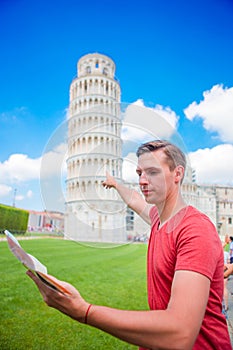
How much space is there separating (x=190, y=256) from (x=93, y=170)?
4.74 ft

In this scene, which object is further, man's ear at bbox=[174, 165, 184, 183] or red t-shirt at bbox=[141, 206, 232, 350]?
man's ear at bbox=[174, 165, 184, 183]

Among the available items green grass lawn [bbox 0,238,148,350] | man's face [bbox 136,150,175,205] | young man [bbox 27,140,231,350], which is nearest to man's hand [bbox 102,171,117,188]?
green grass lawn [bbox 0,238,148,350]

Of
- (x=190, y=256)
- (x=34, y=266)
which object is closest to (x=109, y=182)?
(x=190, y=256)

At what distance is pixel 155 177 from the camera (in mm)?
1431

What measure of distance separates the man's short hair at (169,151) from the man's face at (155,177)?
0.03 meters

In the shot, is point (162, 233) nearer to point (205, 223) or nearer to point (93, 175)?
point (205, 223)

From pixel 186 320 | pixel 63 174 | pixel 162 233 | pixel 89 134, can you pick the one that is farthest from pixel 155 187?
pixel 89 134

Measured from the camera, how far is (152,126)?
1639 mm

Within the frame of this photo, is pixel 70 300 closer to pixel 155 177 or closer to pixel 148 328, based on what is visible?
pixel 148 328

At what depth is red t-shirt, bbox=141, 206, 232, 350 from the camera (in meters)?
1.25

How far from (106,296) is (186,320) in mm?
7111

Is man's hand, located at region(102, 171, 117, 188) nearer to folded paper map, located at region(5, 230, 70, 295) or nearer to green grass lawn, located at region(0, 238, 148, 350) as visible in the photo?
green grass lawn, located at region(0, 238, 148, 350)

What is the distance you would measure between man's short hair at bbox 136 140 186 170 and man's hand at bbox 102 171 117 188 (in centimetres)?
101

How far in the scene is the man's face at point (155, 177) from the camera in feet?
4.71
